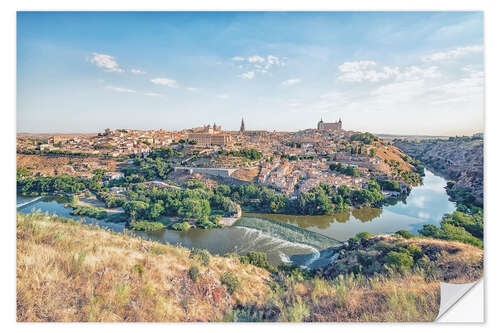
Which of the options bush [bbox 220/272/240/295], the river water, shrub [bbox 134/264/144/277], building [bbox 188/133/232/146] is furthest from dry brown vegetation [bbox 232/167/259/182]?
shrub [bbox 134/264/144/277]

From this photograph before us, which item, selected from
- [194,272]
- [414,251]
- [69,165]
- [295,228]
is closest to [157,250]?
[194,272]

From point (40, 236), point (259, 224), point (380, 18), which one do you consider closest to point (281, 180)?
point (259, 224)

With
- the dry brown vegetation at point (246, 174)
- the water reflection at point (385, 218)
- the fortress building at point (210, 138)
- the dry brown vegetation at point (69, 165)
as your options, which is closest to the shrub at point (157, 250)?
the water reflection at point (385, 218)

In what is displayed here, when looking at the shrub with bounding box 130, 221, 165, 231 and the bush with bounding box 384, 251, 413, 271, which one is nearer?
the bush with bounding box 384, 251, 413, 271

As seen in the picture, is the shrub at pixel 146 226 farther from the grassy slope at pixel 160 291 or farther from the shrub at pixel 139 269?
the shrub at pixel 139 269

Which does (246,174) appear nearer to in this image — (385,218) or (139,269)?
(385,218)

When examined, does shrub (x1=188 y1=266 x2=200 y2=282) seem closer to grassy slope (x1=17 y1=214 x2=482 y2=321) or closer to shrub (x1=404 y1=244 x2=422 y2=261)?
grassy slope (x1=17 y1=214 x2=482 y2=321)
